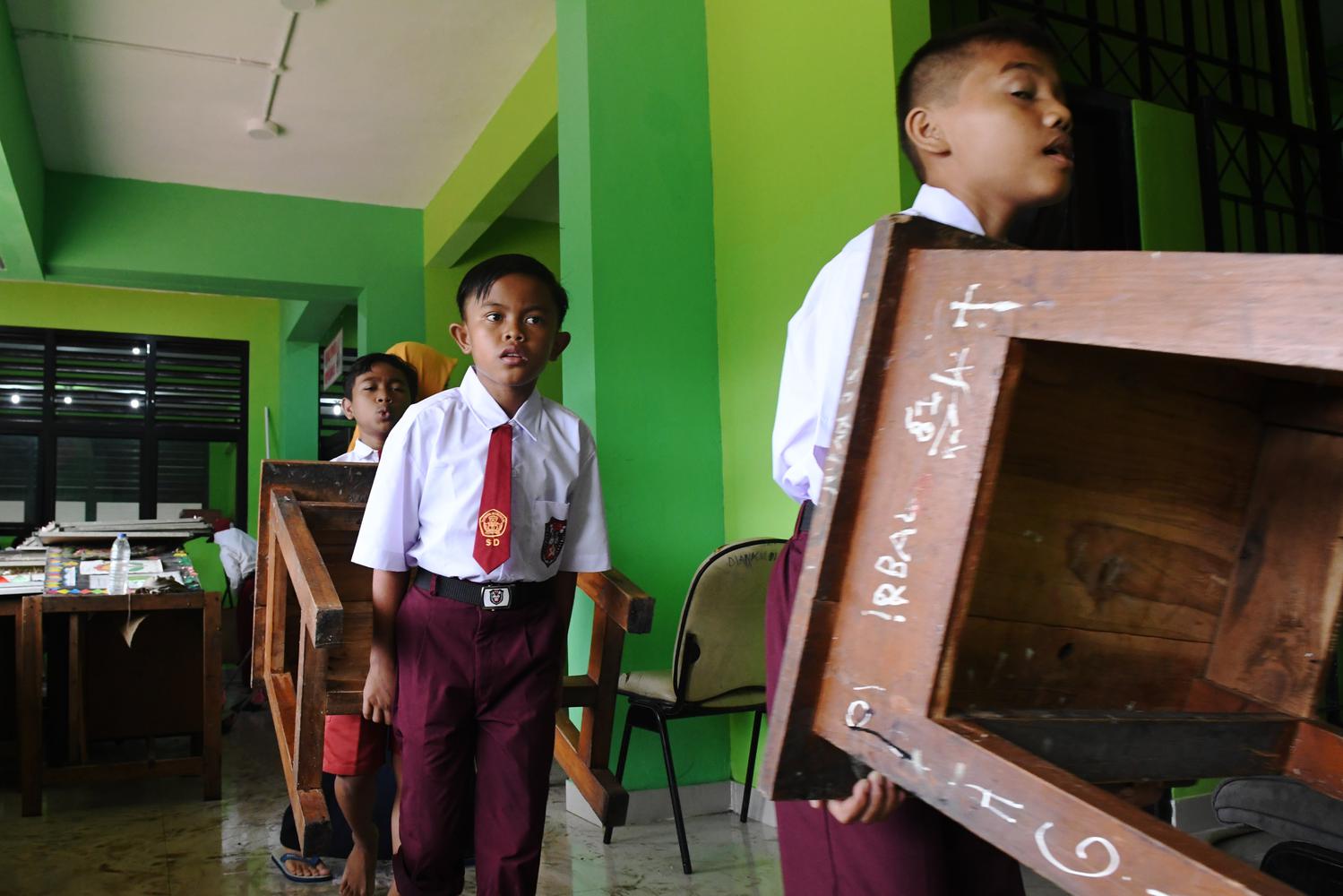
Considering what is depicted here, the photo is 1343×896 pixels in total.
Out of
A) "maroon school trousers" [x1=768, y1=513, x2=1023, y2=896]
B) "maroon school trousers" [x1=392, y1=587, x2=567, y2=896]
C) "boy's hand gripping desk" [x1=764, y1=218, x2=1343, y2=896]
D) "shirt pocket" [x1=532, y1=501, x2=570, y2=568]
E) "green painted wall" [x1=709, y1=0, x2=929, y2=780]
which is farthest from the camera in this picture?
"green painted wall" [x1=709, y1=0, x2=929, y2=780]

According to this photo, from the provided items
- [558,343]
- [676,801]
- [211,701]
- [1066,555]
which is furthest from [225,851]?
[1066,555]

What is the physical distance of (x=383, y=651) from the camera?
5.40ft

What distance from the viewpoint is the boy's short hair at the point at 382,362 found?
10.1 feet

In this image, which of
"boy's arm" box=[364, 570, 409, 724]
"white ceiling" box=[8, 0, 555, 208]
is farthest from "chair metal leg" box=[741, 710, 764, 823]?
"white ceiling" box=[8, 0, 555, 208]

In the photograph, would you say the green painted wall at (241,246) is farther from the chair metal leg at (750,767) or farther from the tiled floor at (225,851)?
the chair metal leg at (750,767)

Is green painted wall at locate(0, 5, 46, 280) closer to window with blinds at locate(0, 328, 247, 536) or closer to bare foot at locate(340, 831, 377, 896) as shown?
window with blinds at locate(0, 328, 247, 536)

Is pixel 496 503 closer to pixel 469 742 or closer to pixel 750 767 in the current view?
pixel 469 742

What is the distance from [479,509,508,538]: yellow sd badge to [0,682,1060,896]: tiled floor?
100 cm

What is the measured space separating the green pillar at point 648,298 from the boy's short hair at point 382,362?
49 cm

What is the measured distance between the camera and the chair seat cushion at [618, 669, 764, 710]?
2420 millimetres

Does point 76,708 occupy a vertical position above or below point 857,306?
below

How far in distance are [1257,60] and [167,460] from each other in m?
8.18

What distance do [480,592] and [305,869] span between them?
1.16 metres

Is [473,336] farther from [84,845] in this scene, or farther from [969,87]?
[84,845]
